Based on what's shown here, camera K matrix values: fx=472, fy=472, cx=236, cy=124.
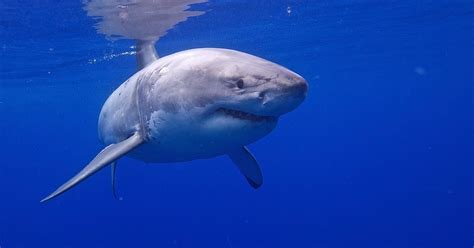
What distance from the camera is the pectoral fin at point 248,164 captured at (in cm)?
719

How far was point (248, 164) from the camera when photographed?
740 cm

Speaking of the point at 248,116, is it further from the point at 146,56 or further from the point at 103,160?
the point at 146,56

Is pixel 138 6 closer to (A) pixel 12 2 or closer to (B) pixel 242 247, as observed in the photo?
(A) pixel 12 2

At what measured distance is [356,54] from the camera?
102ft

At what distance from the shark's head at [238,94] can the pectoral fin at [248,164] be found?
2.31 m

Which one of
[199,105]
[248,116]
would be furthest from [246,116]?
[199,105]

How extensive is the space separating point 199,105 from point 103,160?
168cm

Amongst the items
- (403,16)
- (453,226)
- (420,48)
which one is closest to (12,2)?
(403,16)

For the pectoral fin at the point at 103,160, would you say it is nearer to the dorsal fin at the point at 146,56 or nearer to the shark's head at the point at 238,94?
the shark's head at the point at 238,94

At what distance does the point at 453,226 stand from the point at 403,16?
29785 millimetres

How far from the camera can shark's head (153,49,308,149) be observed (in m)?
3.85

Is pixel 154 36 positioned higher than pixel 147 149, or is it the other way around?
pixel 147 149

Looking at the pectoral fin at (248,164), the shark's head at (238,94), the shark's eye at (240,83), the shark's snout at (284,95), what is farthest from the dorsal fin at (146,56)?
the shark's snout at (284,95)

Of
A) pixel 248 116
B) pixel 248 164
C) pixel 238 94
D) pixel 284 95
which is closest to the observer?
pixel 284 95
